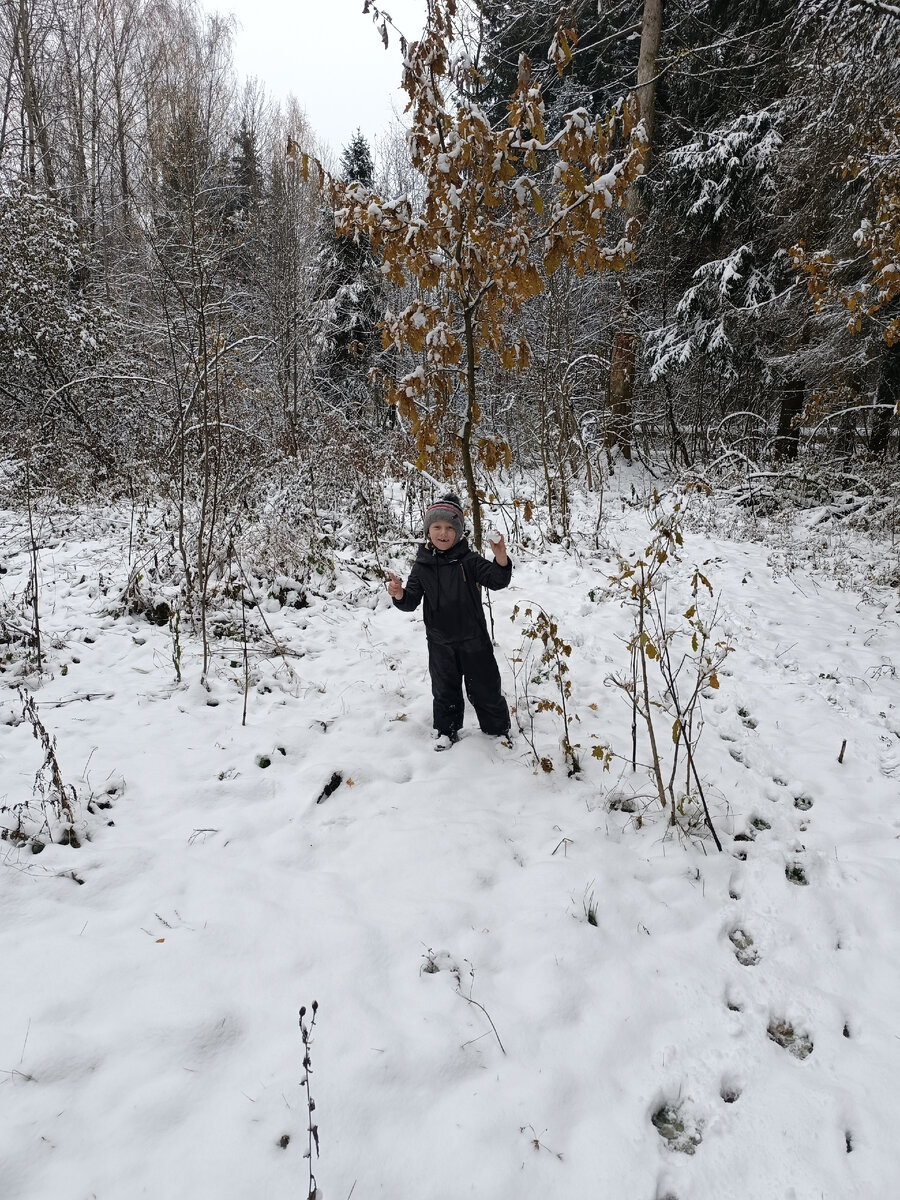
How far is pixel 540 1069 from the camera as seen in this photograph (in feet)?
6.32

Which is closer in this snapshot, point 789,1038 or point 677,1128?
point 677,1128

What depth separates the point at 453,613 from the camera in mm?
3482

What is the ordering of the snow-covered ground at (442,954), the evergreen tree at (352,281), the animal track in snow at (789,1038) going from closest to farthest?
the snow-covered ground at (442,954) < the animal track in snow at (789,1038) < the evergreen tree at (352,281)

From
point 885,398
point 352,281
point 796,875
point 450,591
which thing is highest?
point 352,281

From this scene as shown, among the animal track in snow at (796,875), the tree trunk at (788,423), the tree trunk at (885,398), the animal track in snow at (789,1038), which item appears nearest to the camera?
the animal track in snow at (789,1038)

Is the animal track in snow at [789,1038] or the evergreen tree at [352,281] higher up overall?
the evergreen tree at [352,281]

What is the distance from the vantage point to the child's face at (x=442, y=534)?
3404 millimetres

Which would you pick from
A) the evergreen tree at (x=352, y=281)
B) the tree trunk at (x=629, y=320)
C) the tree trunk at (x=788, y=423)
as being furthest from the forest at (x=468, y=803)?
the evergreen tree at (x=352, y=281)

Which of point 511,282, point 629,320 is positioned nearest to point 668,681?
point 511,282

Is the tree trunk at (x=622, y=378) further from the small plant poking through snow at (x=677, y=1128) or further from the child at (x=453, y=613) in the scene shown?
the small plant poking through snow at (x=677, y=1128)

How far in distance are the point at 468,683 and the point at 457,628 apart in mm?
390

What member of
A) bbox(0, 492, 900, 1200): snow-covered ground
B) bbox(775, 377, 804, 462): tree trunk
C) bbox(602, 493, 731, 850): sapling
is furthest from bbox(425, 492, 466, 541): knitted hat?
bbox(775, 377, 804, 462): tree trunk

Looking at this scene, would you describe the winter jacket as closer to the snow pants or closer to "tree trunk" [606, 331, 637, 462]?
the snow pants

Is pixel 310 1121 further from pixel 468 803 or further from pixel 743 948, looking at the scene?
pixel 743 948
